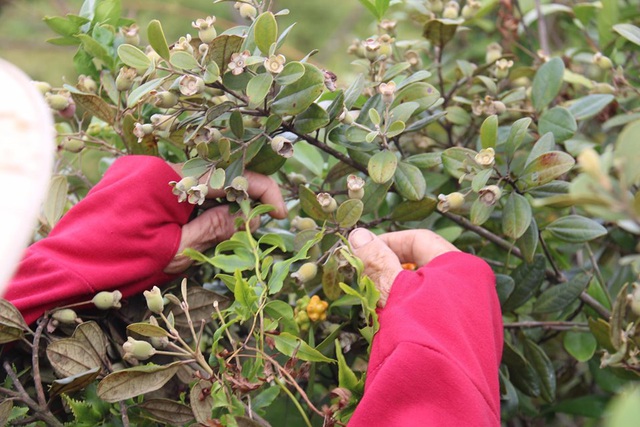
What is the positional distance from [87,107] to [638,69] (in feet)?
2.94

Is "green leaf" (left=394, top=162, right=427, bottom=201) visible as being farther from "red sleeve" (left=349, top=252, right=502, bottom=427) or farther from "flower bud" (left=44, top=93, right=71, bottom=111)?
"flower bud" (left=44, top=93, right=71, bottom=111)

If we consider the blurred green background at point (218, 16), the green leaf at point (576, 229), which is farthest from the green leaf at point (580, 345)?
the blurred green background at point (218, 16)

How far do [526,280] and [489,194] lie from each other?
180 millimetres

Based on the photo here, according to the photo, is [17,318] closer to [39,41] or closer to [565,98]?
[565,98]

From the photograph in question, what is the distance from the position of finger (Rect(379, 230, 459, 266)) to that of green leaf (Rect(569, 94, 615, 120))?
0.32 m

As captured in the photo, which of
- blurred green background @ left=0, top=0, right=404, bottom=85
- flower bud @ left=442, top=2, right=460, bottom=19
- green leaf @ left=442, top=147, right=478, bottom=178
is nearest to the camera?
green leaf @ left=442, top=147, right=478, bottom=178

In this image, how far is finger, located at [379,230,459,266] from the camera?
32.5 inches

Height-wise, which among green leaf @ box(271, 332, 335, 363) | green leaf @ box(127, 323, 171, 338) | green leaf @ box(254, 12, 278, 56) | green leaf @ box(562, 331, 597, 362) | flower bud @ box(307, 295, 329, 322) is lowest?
green leaf @ box(562, 331, 597, 362)

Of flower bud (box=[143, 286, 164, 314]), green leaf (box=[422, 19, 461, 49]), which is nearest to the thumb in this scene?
flower bud (box=[143, 286, 164, 314])

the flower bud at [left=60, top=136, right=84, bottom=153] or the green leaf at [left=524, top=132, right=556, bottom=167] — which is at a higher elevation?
the green leaf at [left=524, top=132, right=556, bottom=167]

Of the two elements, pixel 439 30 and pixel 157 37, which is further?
pixel 439 30

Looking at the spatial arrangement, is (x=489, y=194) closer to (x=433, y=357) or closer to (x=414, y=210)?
(x=414, y=210)

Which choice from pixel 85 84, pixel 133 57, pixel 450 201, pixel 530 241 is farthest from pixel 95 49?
pixel 530 241

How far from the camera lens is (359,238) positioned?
0.80 m
